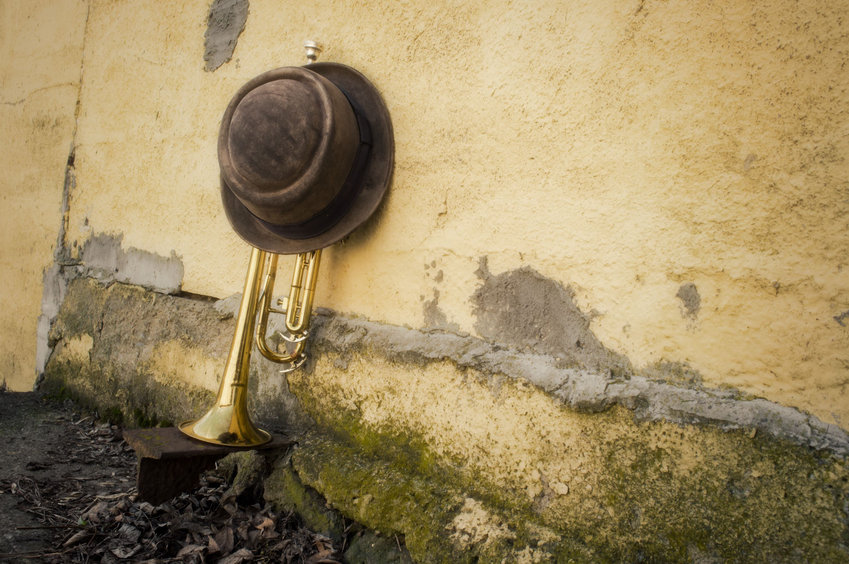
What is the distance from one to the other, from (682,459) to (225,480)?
1.64m

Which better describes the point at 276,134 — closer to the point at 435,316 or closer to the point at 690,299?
the point at 435,316

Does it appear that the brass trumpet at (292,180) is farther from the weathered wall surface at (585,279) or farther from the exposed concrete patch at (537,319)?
the exposed concrete patch at (537,319)

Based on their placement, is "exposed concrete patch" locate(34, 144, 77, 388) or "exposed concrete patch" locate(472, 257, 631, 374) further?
"exposed concrete patch" locate(34, 144, 77, 388)

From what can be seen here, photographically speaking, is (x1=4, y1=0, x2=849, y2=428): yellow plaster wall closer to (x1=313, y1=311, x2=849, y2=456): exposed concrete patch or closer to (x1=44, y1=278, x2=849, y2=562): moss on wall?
(x1=313, y1=311, x2=849, y2=456): exposed concrete patch

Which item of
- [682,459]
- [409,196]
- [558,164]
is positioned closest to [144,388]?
[409,196]

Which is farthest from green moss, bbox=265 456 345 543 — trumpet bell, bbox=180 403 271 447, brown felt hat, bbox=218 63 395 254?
brown felt hat, bbox=218 63 395 254

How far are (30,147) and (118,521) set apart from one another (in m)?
2.94

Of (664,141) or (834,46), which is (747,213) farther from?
(834,46)

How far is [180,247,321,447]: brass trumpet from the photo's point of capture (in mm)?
2049

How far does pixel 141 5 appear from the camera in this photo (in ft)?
10.7

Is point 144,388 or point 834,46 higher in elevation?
point 834,46

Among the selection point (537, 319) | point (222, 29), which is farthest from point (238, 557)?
point (222, 29)

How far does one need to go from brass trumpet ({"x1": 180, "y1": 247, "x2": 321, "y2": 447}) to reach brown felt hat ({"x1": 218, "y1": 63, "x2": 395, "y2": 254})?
97mm

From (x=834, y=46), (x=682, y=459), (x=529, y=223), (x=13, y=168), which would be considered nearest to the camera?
(x=834, y=46)
